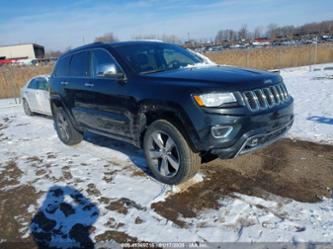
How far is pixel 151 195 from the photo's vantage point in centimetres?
379

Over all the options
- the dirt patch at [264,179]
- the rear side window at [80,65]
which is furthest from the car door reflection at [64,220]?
the rear side window at [80,65]

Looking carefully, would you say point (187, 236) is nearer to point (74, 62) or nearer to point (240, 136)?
point (240, 136)

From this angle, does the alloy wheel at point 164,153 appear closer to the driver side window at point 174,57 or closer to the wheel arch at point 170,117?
the wheel arch at point 170,117

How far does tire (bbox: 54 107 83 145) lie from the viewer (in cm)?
613

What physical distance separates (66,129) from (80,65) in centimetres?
156

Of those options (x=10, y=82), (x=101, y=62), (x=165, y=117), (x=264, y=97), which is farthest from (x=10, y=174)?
(x=10, y=82)

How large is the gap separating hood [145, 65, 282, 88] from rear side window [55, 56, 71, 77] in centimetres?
252

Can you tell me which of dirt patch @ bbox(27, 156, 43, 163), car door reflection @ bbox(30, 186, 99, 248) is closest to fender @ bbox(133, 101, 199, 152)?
car door reflection @ bbox(30, 186, 99, 248)

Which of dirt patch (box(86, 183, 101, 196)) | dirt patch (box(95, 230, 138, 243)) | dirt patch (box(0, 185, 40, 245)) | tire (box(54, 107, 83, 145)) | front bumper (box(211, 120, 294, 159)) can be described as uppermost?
front bumper (box(211, 120, 294, 159))

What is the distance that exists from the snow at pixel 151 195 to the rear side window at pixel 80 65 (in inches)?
57.6

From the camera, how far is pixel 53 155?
19.0 feet

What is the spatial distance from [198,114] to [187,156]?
1.84ft

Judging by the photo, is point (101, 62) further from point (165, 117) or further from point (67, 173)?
point (67, 173)

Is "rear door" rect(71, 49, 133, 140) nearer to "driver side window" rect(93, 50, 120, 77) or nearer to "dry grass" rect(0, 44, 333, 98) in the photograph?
"driver side window" rect(93, 50, 120, 77)
